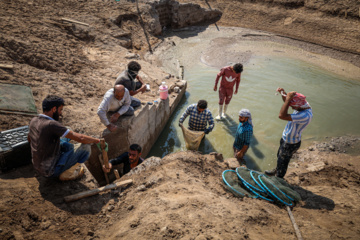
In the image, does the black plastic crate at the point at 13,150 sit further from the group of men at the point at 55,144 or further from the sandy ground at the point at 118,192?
the group of men at the point at 55,144

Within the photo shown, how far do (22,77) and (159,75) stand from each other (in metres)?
4.62

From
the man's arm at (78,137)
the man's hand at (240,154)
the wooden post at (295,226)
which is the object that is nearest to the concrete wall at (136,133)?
the man's arm at (78,137)

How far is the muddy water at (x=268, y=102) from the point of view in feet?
22.4

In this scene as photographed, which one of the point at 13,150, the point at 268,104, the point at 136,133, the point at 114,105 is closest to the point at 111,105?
the point at 114,105

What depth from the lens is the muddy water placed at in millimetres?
6816

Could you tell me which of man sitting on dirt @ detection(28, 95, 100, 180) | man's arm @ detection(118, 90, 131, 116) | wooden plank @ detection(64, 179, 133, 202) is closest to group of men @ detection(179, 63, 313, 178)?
man's arm @ detection(118, 90, 131, 116)

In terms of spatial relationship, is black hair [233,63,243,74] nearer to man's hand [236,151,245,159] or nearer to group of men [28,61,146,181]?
man's hand [236,151,245,159]

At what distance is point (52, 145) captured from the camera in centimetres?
322

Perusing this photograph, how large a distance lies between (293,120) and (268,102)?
485 cm

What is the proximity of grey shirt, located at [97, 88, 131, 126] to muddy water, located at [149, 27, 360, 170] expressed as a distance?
211 centimetres

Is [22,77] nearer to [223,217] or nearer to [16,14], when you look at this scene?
[16,14]

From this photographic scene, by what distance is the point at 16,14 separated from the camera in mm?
8336

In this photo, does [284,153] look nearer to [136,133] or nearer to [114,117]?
[136,133]

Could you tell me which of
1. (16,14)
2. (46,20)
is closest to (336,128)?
(46,20)
